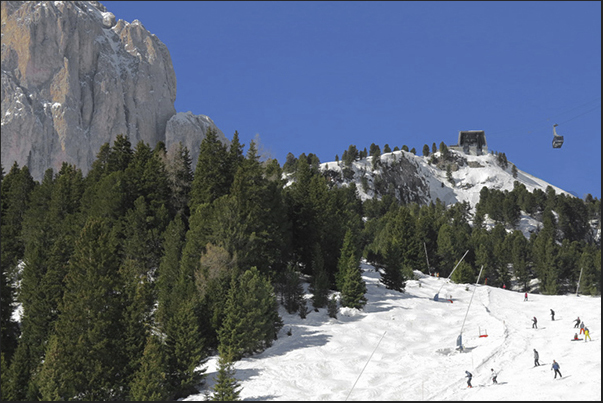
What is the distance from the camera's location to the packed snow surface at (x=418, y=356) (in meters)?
37.7

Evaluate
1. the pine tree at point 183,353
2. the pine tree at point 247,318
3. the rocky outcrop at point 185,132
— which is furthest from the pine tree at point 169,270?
the rocky outcrop at point 185,132

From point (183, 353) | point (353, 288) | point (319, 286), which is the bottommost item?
point (183, 353)

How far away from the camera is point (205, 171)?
222ft

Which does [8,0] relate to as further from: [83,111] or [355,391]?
[355,391]

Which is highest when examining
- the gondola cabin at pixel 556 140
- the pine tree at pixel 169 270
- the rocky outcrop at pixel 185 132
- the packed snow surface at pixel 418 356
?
the rocky outcrop at pixel 185 132

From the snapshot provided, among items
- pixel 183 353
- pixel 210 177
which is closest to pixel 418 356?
pixel 183 353

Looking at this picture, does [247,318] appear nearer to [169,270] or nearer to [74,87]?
[169,270]

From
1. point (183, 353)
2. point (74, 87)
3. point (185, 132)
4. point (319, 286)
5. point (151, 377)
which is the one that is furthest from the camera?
point (185, 132)

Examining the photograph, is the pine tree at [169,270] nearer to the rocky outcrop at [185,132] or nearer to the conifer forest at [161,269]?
the conifer forest at [161,269]

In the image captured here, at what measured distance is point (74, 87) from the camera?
541ft

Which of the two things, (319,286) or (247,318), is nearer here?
(247,318)

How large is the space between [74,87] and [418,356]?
146 meters

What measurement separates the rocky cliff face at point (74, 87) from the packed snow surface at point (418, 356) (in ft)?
399

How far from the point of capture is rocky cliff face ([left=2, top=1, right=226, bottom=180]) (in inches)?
6171
